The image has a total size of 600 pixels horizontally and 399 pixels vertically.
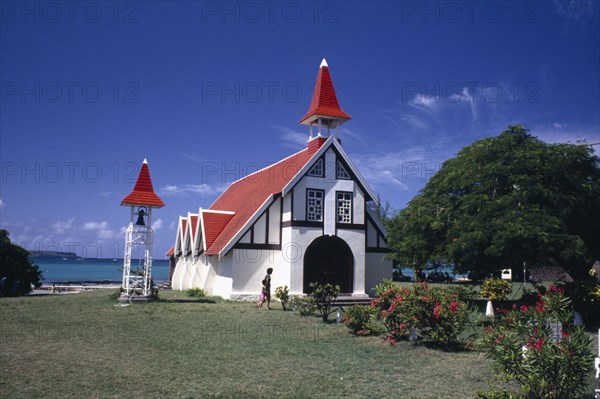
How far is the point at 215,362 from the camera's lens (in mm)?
10594

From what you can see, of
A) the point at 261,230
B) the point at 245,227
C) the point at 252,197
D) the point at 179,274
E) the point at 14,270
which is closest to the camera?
the point at 245,227

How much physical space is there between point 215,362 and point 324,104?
19.3 meters

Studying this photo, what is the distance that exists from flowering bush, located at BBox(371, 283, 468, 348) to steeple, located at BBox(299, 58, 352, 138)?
1519 cm

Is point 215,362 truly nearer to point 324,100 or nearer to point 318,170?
point 318,170

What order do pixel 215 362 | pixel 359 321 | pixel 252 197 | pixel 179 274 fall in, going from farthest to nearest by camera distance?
pixel 179 274 < pixel 252 197 < pixel 359 321 < pixel 215 362

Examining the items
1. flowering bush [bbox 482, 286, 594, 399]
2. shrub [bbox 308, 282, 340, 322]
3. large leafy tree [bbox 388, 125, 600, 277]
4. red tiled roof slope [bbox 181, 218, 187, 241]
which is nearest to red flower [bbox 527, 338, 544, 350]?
flowering bush [bbox 482, 286, 594, 399]

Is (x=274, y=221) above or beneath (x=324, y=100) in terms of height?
beneath

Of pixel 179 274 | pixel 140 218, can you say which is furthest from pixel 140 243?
pixel 179 274

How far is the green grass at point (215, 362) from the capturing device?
28.2 ft

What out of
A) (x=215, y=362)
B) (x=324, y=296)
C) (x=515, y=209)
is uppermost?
(x=515, y=209)

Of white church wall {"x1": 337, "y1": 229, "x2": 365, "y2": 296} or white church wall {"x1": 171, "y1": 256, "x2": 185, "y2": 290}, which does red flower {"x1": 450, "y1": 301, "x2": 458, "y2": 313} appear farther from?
white church wall {"x1": 171, "y1": 256, "x2": 185, "y2": 290}

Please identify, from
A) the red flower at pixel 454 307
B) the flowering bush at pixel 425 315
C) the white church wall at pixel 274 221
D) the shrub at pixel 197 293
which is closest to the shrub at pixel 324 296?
the flowering bush at pixel 425 315

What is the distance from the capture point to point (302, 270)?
24.7 meters

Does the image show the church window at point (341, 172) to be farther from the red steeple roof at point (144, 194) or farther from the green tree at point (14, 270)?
the green tree at point (14, 270)
